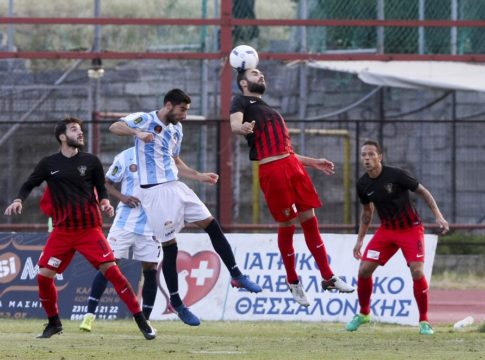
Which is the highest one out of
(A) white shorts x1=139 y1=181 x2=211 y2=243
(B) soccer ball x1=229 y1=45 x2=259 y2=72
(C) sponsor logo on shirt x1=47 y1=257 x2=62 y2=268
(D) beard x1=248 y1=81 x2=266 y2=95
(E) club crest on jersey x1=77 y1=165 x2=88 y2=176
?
(B) soccer ball x1=229 y1=45 x2=259 y2=72

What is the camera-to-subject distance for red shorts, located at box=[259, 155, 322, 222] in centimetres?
1314

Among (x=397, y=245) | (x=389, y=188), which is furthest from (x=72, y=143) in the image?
(x=397, y=245)

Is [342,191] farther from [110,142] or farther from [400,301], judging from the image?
[400,301]

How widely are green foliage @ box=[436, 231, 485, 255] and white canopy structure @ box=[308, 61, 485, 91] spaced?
8.53 ft

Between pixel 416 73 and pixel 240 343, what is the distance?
11622 millimetres

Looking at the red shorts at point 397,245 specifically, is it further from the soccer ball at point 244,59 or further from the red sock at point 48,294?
the red sock at point 48,294

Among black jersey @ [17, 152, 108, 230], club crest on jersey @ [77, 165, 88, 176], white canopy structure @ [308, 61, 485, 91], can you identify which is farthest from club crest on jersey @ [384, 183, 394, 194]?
white canopy structure @ [308, 61, 485, 91]

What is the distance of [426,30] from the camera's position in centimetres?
2464

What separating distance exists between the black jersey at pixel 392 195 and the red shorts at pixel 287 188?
1.62 m

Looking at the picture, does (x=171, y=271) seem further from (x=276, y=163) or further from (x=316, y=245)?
(x=276, y=163)

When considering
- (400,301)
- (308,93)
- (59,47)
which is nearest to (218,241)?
(400,301)

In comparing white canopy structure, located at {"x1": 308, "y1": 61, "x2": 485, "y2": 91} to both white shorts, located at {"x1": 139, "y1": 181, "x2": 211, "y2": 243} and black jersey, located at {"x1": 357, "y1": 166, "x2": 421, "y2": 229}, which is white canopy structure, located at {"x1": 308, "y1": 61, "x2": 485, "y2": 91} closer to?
black jersey, located at {"x1": 357, "y1": 166, "x2": 421, "y2": 229}

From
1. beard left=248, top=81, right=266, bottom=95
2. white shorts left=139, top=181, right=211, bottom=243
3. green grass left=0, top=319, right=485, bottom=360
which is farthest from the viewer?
white shorts left=139, top=181, right=211, bottom=243

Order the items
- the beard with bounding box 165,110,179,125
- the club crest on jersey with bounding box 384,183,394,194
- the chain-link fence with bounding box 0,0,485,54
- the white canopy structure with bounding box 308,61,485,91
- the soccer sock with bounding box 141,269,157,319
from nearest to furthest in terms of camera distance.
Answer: the beard with bounding box 165,110,179,125, the soccer sock with bounding box 141,269,157,319, the club crest on jersey with bounding box 384,183,394,194, the white canopy structure with bounding box 308,61,485,91, the chain-link fence with bounding box 0,0,485,54
